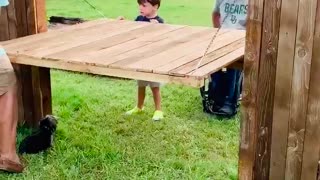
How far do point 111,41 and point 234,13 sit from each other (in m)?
1.42

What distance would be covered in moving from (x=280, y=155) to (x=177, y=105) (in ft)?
8.33

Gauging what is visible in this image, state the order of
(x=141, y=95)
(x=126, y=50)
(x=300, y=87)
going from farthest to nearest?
(x=141, y=95) → (x=126, y=50) → (x=300, y=87)

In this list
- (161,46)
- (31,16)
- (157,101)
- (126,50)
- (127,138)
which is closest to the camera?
(126,50)

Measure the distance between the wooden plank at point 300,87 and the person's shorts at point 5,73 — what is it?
1.84 meters

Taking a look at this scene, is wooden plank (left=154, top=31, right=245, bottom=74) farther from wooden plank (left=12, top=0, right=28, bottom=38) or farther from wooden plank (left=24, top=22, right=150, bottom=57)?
wooden plank (left=12, top=0, right=28, bottom=38)

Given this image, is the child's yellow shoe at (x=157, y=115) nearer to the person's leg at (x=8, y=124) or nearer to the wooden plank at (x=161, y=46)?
the wooden plank at (x=161, y=46)

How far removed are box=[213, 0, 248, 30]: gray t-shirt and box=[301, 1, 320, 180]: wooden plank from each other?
227 centimetres

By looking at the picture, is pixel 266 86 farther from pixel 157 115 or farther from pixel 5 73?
pixel 157 115

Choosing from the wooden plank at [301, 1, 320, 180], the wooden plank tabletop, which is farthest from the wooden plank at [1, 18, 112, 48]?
the wooden plank at [301, 1, 320, 180]

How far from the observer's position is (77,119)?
5016 mm

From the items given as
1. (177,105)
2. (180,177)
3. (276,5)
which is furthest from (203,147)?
(276,5)

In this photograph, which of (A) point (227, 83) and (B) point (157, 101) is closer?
(B) point (157, 101)

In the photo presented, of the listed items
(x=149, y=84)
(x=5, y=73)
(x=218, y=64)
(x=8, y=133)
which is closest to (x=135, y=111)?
(x=149, y=84)

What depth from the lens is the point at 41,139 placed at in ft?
13.8
